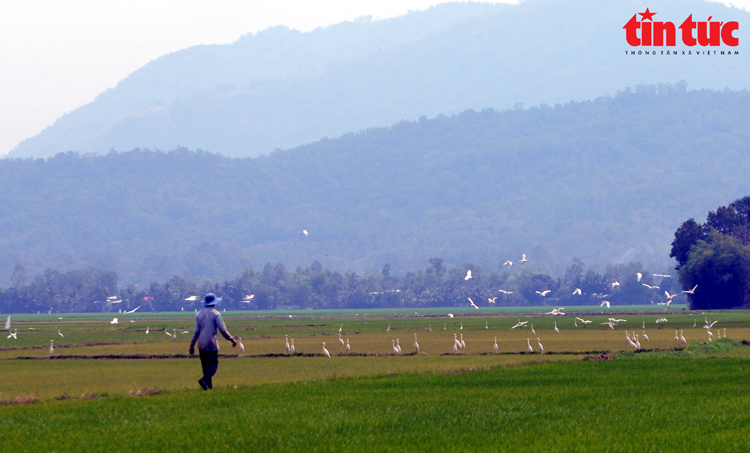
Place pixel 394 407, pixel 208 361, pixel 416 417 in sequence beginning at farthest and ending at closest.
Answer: pixel 208 361 < pixel 394 407 < pixel 416 417

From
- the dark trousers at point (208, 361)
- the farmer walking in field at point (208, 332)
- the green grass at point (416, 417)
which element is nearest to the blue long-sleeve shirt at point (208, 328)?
the farmer walking in field at point (208, 332)

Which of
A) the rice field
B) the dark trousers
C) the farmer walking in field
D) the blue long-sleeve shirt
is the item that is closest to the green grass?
the rice field

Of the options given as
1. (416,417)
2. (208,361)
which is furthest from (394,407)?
(208,361)

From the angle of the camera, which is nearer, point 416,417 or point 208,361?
point 416,417

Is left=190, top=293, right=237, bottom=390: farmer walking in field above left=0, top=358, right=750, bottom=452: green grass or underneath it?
above

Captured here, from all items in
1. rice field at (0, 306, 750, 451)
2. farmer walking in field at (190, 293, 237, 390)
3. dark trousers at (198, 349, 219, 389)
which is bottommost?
rice field at (0, 306, 750, 451)

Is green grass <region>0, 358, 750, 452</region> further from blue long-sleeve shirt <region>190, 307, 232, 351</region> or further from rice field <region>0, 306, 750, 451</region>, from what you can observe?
blue long-sleeve shirt <region>190, 307, 232, 351</region>

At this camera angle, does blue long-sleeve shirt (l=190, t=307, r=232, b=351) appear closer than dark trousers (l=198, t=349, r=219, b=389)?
Yes

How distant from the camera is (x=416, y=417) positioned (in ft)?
63.7

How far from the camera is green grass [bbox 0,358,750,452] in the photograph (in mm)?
16594

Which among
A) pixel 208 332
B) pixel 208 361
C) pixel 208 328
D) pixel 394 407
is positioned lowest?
pixel 394 407

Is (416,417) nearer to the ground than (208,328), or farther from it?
nearer to the ground

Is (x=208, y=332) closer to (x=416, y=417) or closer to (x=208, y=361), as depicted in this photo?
(x=208, y=361)

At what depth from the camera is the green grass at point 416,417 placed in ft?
54.4
